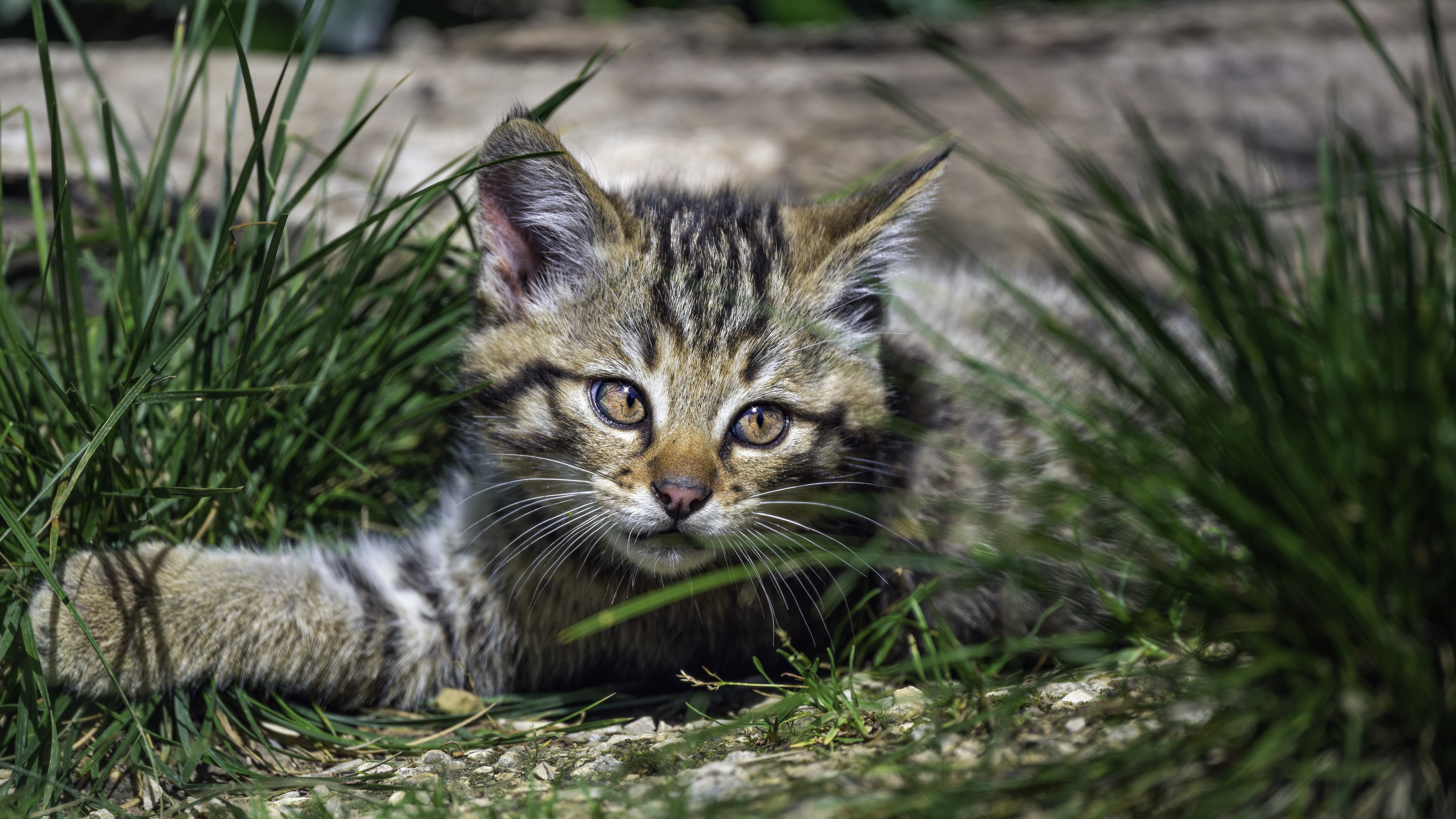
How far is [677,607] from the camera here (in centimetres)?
271

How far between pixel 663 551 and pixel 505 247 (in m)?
0.94

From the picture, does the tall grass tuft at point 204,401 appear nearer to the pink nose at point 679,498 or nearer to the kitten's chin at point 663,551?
the kitten's chin at point 663,551

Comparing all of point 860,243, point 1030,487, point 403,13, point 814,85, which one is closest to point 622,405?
point 860,243

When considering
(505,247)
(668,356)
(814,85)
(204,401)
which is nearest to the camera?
(668,356)

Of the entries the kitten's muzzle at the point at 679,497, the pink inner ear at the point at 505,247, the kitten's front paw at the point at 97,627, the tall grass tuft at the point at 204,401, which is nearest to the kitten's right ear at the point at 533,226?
the pink inner ear at the point at 505,247

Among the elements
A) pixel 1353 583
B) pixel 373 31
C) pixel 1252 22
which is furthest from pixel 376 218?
pixel 1252 22

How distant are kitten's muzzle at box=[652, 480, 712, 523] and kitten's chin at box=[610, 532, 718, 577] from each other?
0.09m

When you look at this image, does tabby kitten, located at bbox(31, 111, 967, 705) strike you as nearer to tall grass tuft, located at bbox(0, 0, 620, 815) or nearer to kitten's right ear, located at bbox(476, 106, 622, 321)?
kitten's right ear, located at bbox(476, 106, 622, 321)

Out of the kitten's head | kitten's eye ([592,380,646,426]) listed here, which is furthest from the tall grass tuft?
kitten's eye ([592,380,646,426])

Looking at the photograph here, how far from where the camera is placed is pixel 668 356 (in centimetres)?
244

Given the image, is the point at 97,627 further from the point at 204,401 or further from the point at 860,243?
the point at 860,243

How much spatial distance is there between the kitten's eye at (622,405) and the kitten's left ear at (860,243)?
52cm

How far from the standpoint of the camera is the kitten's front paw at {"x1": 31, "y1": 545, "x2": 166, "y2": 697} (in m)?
2.34

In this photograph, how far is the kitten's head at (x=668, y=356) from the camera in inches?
92.7
